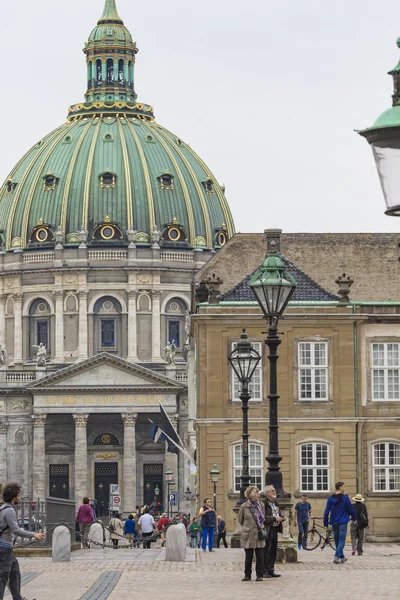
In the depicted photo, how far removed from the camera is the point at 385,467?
56562mm

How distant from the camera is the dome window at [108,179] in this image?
468 feet

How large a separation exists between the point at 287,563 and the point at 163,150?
380 ft

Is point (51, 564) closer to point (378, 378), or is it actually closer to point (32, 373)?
point (378, 378)

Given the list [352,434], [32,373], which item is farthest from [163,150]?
[352,434]

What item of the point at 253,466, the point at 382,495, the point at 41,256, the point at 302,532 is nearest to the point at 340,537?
the point at 302,532

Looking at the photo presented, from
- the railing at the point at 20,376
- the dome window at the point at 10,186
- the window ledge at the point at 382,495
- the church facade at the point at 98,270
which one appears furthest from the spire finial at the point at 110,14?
the window ledge at the point at 382,495

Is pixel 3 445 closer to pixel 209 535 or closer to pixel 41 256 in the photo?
pixel 41 256

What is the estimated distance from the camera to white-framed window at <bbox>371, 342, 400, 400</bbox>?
57438 mm

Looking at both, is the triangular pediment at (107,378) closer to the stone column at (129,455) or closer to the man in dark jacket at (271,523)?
the stone column at (129,455)

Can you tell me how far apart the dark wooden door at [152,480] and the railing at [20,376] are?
1032 centimetres

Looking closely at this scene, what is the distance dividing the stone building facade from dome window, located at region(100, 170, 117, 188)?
279ft

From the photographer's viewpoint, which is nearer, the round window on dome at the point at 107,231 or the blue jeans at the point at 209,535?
the blue jeans at the point at 209,535

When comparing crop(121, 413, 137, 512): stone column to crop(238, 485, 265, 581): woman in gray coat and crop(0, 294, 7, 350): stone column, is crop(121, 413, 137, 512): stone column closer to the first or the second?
crop(0, 294, 7, 350): stone column

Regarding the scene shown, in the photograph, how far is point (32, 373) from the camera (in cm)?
13075
